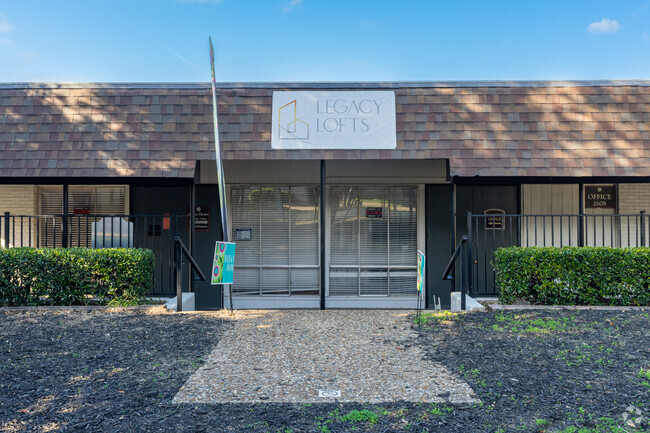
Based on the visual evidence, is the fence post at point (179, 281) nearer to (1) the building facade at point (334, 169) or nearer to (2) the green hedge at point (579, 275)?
(1) the building facade at point (334, 169)

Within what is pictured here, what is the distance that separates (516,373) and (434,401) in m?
1.10

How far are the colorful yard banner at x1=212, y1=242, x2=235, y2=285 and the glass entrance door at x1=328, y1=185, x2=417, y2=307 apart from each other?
3.13 m

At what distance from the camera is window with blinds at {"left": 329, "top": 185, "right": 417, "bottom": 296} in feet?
31.8

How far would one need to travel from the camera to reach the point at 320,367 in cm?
477

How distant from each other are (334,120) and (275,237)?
2.84 m

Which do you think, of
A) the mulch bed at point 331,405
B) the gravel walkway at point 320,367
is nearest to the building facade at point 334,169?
the gravel walkway at point 320,367

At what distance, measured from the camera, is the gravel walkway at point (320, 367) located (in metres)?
4.01

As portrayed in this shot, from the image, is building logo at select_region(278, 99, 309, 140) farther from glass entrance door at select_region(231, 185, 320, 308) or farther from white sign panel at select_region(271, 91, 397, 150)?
glass entrance door at select_region(231, 185, 320, 308)

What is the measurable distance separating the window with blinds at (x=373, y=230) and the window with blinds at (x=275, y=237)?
0.47m

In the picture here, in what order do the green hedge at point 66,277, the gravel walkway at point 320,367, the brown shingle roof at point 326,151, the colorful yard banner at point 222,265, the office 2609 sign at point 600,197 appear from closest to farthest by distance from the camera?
the gravel walkway at point 320,367
the colorful yard banner at point 222,265
the green hedge at point 66,277
the brown shingle roof at point 326,151
the office 2609 sign at point 600,197

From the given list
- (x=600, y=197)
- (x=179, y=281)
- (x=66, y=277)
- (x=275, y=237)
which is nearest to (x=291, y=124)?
(x=275, y=237)

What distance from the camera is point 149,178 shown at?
26.1 feet

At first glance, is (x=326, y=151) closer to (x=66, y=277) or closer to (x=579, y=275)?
(x=579, y=275)

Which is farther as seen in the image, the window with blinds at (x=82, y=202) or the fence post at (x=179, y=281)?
the window with blinds at (x=82, y=202)
